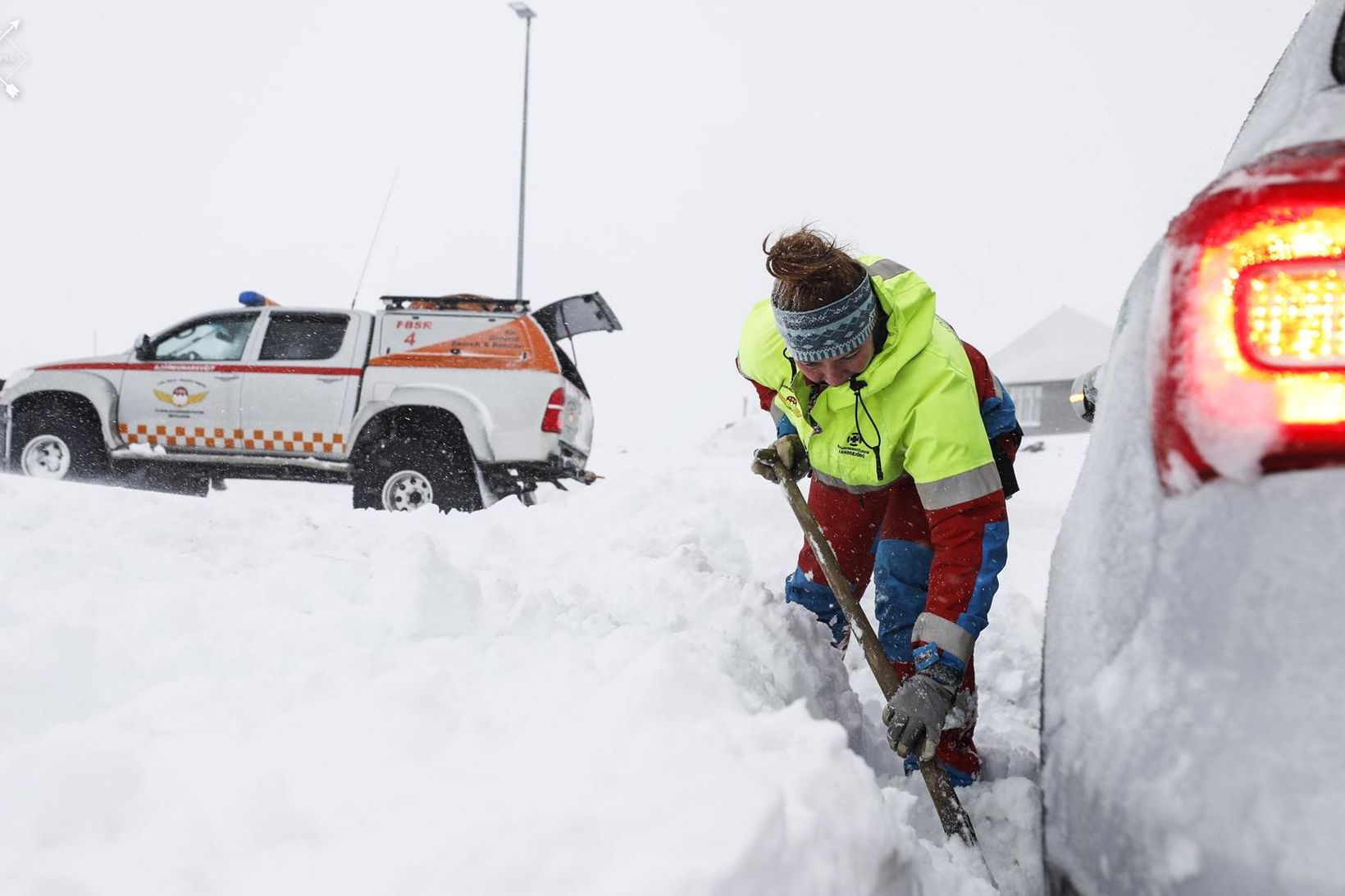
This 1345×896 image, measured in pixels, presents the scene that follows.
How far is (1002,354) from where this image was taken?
95.0 feet

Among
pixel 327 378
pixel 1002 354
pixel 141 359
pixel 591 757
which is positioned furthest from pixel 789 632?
pixel 1002 354

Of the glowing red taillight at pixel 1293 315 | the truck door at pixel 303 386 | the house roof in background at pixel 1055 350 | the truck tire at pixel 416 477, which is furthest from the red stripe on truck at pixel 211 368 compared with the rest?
the house roof in background at pixel 1055 350

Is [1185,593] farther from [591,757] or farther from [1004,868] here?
[1004,868]

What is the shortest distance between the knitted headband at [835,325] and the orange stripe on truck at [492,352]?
181 inches

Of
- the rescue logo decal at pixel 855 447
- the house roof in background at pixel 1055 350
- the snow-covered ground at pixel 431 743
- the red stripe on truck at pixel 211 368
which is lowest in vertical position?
the snow-covered ground at pixel 431 743

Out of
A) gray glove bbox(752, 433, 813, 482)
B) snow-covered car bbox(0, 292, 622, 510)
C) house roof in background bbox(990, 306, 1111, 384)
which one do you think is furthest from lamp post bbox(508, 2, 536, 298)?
house roof in background bbox(990, 306, 1111, 384)

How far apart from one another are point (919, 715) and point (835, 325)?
3.02 ft

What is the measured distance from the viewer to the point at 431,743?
1.40 metres

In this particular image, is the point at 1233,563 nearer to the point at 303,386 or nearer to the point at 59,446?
the point at 303,386

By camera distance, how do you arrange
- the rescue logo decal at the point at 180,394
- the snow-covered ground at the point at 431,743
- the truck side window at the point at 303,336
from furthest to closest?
the rescue logo decal at the point at 180,394
the truck side window at the point at 303,336
the snow-covered ground at the point at 431,743

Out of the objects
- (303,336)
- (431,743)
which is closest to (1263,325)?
(431,743)

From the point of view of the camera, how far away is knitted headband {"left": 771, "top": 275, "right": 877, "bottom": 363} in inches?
87.9

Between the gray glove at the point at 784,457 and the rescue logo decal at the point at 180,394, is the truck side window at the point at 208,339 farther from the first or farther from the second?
the gray glove at the point at 784,457

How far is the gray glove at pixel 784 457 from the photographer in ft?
10.3
